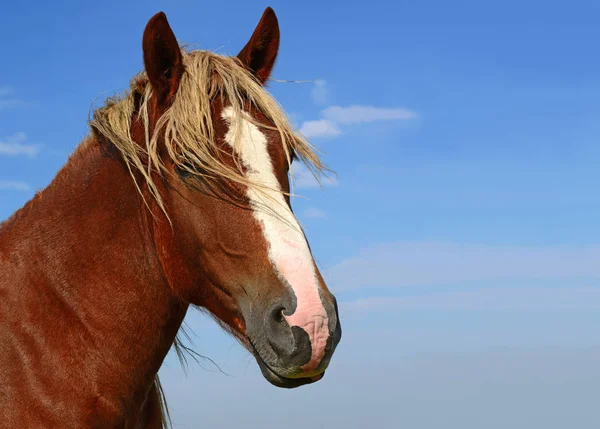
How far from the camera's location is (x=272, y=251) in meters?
3.49

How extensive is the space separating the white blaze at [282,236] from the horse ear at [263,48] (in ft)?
2.62

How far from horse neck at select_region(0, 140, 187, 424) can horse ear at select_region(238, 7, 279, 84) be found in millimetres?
1211

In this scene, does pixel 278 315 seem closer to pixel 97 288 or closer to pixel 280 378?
pixel 280 378

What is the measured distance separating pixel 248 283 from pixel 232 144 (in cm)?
82

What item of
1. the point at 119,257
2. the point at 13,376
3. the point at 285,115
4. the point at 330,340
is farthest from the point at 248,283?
the point at 13,376

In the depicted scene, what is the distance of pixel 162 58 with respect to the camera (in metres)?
4.19

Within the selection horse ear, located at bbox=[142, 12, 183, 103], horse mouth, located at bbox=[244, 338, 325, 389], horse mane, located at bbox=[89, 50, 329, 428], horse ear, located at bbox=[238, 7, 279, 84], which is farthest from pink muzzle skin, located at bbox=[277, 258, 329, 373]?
horse ear, located at bbox=[238, 7, 279, 84]

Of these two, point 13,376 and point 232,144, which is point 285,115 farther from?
point 13,376

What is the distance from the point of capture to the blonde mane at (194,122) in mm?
3822

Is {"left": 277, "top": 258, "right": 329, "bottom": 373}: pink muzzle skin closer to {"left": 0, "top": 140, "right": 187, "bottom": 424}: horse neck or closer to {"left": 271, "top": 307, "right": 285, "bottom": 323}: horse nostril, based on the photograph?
{"left": 271, "top": 307, "right": 285, "bottom": 323}: horse nostril

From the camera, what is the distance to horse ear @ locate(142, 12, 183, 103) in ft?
13.3

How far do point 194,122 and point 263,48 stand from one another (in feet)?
3.70

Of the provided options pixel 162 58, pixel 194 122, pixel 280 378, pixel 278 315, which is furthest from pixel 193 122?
pixel 280 378

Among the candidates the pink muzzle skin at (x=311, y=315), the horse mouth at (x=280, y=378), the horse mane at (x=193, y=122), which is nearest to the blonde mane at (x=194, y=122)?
the horse mane at (x=193, y=122)
